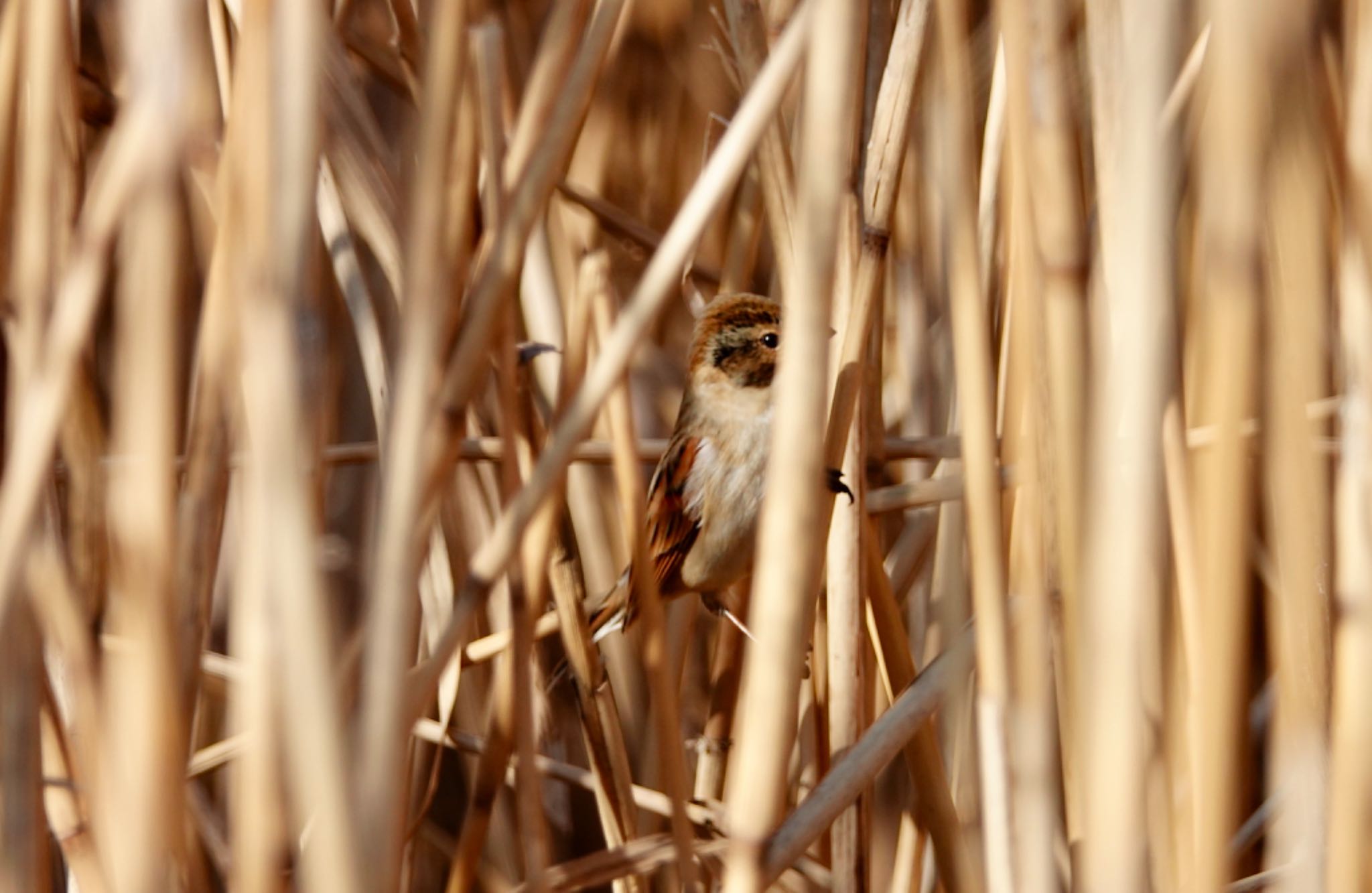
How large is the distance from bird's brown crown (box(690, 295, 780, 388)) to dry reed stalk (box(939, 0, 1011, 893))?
2.89ft

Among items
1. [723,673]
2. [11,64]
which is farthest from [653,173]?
Result: [11,64]

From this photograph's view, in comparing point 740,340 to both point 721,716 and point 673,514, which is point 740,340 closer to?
point 673,514

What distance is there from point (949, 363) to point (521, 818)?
3.64 feet

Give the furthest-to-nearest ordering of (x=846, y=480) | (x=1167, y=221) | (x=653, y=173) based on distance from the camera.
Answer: (x=653, y=173) → (x=846, y=480) → (x=1167, y=221)

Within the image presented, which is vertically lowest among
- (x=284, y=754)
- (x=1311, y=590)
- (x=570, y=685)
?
(x=570, y=685)

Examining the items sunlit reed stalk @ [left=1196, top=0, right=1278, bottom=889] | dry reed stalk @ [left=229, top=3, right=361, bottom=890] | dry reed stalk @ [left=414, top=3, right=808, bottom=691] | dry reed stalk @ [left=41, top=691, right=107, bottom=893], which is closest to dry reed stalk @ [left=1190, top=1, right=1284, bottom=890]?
sunlit reed stalk @ [left=1196, top=0, right=1278, bottom=889]

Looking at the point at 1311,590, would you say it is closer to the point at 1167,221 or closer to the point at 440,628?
the point at 1167,221

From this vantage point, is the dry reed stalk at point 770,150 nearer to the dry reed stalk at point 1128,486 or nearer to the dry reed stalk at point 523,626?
the dry reed stalk at point 523,626

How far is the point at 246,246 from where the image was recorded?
2.96ft

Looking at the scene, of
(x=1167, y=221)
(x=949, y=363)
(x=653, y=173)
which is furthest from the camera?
(x=653, y=173)

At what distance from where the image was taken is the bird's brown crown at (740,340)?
1990 millimetres

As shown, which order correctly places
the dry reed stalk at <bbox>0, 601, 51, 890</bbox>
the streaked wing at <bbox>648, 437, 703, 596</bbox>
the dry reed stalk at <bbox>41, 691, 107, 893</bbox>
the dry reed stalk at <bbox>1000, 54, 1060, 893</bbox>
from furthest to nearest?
the streaked wing at <bbox>648, 437, 703, 596</bbox> < the dry reed stalk at <bbox>41, 691, 107, 893</bbox> < the dry reed stalk at <bbox>0, 601, 51, 890</bbox> < the dry reed stalk at <bbox>1000, 54, 1060, 893</bbox>

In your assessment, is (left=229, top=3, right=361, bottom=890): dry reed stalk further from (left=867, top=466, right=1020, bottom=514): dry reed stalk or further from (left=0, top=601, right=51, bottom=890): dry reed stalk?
(left=867, top=466, right=1020, bottom=514): dry reed stalk

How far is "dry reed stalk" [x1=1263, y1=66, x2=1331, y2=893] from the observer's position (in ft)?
2.81
